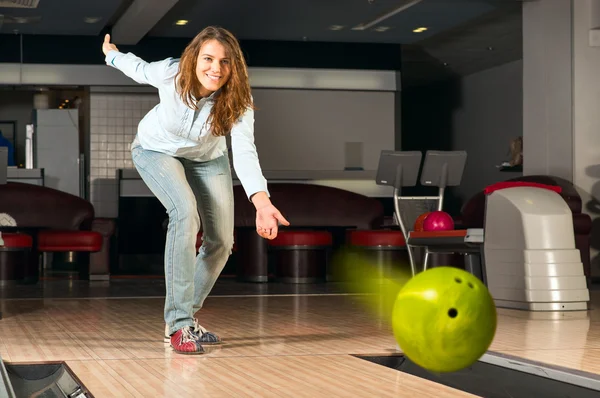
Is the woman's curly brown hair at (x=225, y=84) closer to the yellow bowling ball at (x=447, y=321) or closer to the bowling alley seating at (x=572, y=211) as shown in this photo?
the yellow bowling ball at (x=447, y=321)

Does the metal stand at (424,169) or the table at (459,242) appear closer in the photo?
the table at (459,242)

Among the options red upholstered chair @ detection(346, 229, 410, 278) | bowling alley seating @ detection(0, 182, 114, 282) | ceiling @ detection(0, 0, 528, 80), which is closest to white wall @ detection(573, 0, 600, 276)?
ceiling @ detection(0, 0, 528, 80)

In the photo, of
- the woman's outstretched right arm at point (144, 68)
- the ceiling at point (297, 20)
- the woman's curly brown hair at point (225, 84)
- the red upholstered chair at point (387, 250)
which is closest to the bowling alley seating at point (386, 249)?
the red upholstered chair at point (387, 250)

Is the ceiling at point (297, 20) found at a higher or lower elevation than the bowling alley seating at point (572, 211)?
higher

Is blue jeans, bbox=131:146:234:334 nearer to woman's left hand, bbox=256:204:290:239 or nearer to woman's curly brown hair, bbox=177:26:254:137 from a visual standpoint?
woman's curly brown hair, bbox=177:26:254:137

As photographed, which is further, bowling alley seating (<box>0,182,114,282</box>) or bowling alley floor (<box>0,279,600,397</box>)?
bowling alley seating (<box>0,182,114,282</box>)

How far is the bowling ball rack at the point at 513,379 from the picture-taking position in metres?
2.59

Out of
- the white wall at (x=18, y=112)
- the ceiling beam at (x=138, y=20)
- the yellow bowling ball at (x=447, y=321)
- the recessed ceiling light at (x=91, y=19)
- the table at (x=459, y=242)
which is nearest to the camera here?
the yellow bowling ball at (x=447, y=321)

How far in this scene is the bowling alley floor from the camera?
103 inches

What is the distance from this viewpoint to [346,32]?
11.1 metres

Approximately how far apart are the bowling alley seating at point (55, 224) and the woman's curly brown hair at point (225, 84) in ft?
17.4

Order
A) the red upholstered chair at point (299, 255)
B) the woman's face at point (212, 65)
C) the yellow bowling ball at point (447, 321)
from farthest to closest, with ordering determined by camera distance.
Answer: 1. the red upholstered chair at point (299, 255)
2. the woman's face at point (212, 65)
3. the yellow bowling ball at point (447, 321)

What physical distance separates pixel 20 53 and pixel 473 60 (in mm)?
6142

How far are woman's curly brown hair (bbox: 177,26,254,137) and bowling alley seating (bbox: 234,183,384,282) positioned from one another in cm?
502
